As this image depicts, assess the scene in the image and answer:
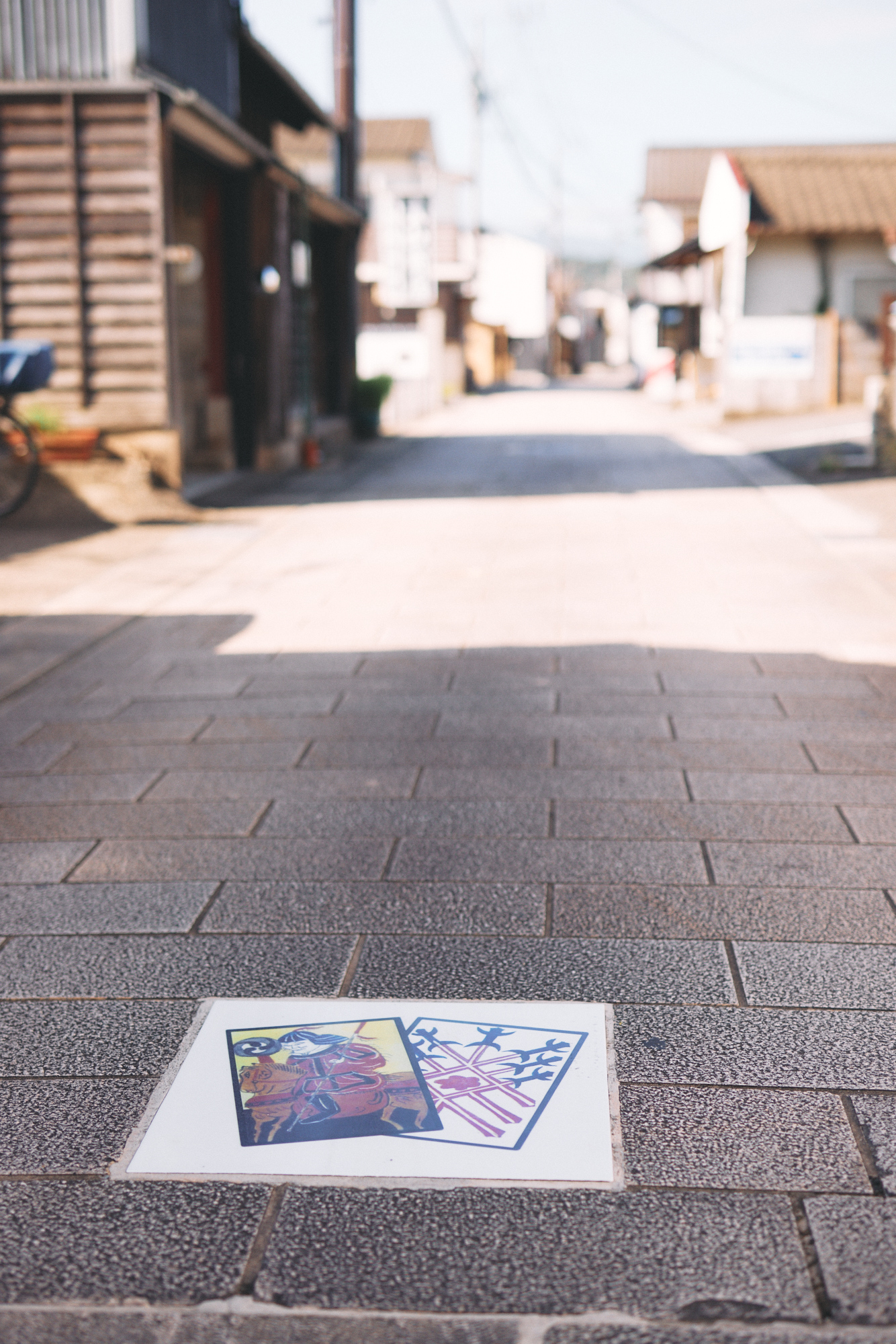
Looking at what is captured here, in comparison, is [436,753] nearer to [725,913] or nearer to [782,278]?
[725,913]

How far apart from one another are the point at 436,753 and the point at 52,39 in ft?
30.0

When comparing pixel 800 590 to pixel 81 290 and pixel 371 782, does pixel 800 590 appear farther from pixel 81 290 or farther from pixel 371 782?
pixel 81 290

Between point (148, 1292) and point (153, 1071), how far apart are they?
0.72 m

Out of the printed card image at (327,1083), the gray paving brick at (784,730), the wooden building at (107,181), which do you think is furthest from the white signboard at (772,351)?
the printed card image at (327,1083)

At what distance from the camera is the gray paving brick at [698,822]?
4207 millimetres

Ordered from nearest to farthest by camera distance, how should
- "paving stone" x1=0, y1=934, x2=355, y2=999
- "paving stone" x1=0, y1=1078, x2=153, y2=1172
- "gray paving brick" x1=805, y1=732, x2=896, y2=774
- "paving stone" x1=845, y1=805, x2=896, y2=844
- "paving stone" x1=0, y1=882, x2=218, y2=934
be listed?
"paving stone" x1=0, y1=1078, x2=153, y2=1172 → "paving stone" x1=0, y1=934, x2=355, y2=999 → "paving stone" x1=0, y1=882, x2=218, y2=934 → "paving stone" x1=845, y1=805, x2=896, y2=844 → "gray paving brick" x1=805, y1=732, x2=896, y2=774

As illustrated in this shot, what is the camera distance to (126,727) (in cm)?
560

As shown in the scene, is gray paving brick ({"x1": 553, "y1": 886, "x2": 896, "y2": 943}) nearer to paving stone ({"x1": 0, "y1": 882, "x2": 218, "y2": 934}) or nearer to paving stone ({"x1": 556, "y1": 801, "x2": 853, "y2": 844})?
paving stone ({"x1": 556, "y1": 801, "x2": 853, "y2": 844})

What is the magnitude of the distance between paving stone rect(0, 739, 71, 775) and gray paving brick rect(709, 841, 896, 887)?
264cm

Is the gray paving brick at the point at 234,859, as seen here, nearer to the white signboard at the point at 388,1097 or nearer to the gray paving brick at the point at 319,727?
the white signboard at the point at 388,1097

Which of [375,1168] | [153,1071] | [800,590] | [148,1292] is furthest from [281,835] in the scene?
[800,590]

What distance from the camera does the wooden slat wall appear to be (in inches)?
453

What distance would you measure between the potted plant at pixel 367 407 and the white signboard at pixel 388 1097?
20.1 metres

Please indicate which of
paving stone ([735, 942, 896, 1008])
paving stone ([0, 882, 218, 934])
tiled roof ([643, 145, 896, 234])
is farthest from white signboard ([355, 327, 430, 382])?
paving stone ([735, 942, 896, 1008])
